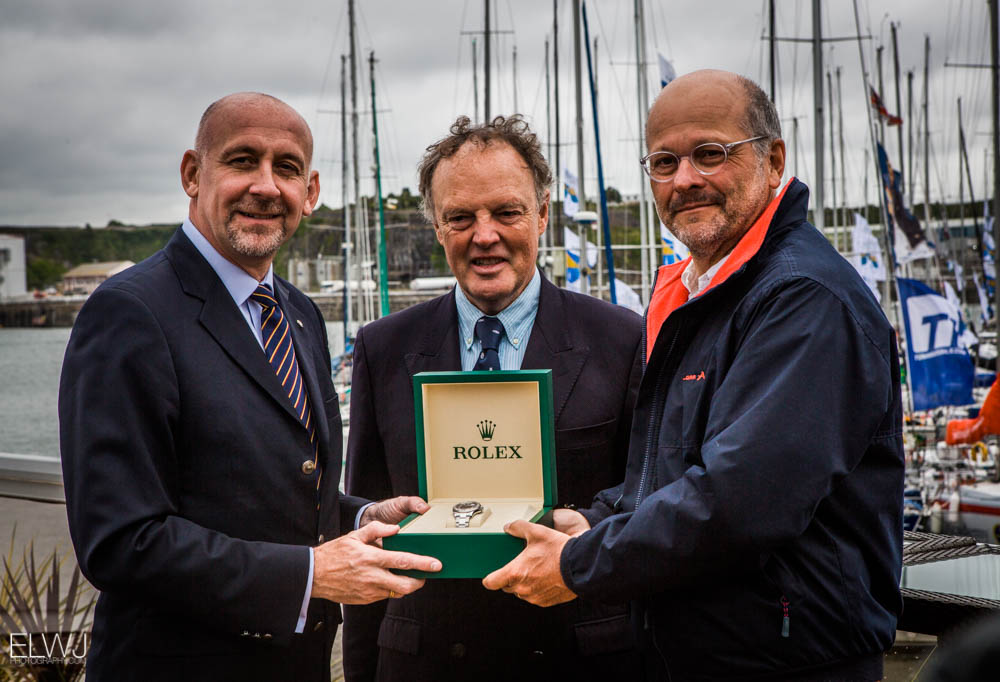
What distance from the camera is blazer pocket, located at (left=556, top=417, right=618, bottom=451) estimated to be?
245cm

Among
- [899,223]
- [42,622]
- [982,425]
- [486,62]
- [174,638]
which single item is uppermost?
[486,62]

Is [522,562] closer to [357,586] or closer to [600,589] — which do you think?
[600,589]

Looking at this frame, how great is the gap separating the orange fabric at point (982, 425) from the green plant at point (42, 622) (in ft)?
23.7

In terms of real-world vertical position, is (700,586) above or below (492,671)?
above

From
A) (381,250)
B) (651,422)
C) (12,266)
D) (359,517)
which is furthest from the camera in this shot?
A: (381,250)

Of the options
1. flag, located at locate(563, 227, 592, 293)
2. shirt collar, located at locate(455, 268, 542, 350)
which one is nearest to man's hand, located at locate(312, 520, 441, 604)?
shirt collar, located at locate(455, 268, 542, 350)

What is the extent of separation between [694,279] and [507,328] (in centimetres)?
61

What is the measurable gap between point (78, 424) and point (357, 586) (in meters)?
0.71

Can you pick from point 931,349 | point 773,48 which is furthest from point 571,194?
point 931,349

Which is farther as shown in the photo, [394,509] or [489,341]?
[489,341]

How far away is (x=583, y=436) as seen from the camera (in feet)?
8.08

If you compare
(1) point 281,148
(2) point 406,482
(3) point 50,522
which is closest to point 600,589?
(2) point 406,482

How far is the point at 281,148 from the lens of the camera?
86.8 inches

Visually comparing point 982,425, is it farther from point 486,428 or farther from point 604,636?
point 486,428
